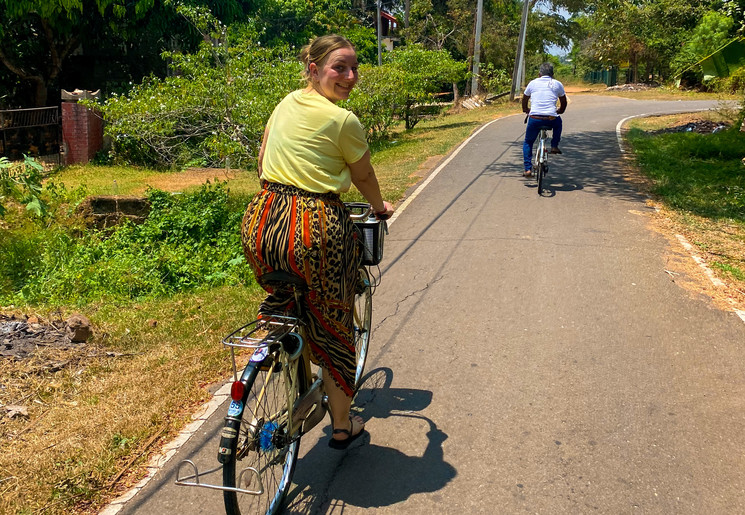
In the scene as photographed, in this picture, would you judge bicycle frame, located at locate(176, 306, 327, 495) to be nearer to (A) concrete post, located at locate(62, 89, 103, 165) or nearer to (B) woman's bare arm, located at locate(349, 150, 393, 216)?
(B) woman's bare arm, located at locate(349, 150, 393, 216)

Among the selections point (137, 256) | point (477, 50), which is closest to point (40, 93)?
point (137, 256)

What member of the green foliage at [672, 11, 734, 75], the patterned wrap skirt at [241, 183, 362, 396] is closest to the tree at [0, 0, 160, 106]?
the patterned wrap skirt at [241, 183, 362, 396]

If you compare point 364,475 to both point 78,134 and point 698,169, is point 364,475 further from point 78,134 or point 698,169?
point 78,134

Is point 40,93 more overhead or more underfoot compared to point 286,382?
more overhead

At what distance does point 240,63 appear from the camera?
10766mm

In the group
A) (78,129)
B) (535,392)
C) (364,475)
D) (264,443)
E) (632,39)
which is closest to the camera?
(264,443)

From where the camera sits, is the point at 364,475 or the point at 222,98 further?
the point at 222,98

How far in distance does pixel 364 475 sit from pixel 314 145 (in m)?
1.86

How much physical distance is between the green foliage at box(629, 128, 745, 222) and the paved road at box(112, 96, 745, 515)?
2135 millimetres

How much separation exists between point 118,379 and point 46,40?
20.2 metres

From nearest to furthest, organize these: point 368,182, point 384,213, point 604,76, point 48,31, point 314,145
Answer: point 314,145
point 368,182
point 384,213
point 48,31
point 604,76

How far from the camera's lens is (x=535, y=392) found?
4.70 metres

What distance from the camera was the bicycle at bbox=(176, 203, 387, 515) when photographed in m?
2.93

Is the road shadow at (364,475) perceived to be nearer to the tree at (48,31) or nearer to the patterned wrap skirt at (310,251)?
the patterned wrap skirt at (310,251)
